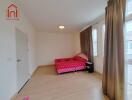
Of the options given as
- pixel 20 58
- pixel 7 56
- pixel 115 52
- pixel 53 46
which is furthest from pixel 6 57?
pixel 53 46

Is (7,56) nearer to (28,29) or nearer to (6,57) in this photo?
(6,57)

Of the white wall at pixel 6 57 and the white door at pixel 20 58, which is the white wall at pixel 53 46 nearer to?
the white door at pixel 20 58

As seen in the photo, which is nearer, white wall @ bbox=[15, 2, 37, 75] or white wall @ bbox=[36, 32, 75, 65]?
white wall @ bbox=[15, 2, 37, 75]

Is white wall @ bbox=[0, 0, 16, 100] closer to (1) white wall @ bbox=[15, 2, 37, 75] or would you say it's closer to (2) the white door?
(2) the white door

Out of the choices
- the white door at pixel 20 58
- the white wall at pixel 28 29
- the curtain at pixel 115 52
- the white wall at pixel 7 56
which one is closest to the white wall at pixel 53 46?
the white wall at pixel 28 29

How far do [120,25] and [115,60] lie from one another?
76 cm

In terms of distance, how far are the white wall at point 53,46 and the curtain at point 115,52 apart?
4.75m

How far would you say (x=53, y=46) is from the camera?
6938 millimetres

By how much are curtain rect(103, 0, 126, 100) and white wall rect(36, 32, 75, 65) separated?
475 cm

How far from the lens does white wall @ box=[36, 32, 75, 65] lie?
21.8 feet

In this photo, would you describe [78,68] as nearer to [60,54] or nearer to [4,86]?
[60,54]

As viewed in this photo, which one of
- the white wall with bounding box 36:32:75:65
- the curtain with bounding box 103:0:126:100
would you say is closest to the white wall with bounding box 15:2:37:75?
the white wall with bounding box 36:32:75:65

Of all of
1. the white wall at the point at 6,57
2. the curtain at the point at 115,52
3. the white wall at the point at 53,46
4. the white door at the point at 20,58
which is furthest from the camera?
the white wall at the point at 53,46

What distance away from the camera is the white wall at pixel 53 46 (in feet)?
21.8
